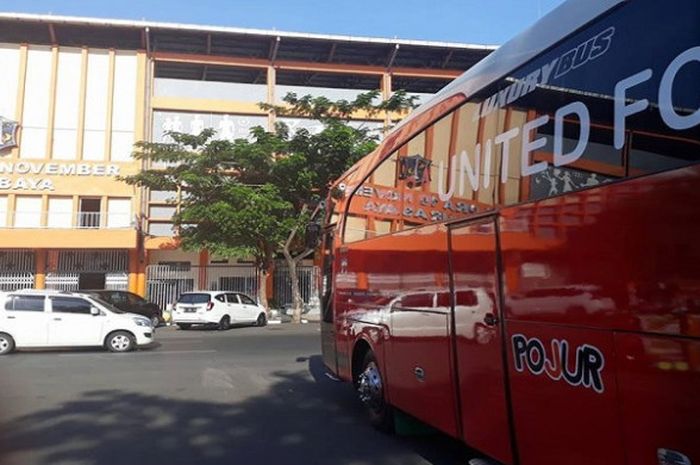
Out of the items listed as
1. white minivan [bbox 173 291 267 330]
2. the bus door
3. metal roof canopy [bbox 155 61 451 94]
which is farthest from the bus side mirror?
metal roof canopy [bbox 155 61 451 94]

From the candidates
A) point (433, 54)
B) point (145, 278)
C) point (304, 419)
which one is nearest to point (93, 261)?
point (145, 278)

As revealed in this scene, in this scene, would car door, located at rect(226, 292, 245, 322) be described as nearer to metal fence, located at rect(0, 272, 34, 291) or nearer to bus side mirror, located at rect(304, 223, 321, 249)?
metal fence, located at rect(0, 272, 34, 291)

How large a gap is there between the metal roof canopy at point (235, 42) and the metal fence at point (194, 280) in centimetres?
1240

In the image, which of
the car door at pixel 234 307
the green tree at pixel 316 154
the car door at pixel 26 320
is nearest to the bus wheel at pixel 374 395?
the car door at pixel 26 320

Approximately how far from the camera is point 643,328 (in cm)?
291

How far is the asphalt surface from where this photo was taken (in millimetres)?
5914

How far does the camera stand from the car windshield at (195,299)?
23625 millimetres

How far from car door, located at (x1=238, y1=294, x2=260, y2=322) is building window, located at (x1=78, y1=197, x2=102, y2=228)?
1089 centimetres

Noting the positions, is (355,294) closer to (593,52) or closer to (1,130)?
(593,52)

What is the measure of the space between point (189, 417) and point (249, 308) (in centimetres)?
1798

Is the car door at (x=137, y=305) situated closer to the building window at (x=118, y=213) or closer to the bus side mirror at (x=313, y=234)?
the building window at (x=118, y=213)

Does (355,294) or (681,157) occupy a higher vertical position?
(681,157)

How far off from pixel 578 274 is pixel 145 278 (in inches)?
1243

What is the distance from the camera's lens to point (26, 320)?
14898 millimetres
